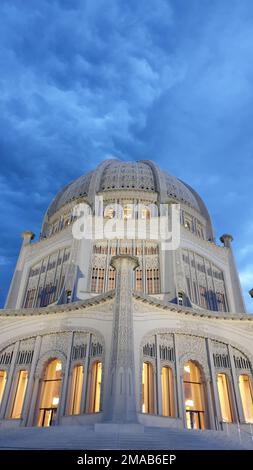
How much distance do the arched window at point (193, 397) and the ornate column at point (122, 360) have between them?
221 inches

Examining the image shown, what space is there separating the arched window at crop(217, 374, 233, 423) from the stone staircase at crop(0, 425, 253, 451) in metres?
6.87

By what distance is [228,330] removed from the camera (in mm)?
21188

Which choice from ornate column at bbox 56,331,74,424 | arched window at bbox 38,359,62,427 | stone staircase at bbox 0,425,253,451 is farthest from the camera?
Answer: arched window at bbox 38,359,62,427

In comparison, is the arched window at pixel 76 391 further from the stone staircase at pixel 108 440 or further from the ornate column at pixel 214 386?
the ornate column at pixel 214 386

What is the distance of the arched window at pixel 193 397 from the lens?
18.6 m

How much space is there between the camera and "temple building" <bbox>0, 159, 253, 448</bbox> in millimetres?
16891

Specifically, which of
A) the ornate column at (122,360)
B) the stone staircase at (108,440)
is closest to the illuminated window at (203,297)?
the ornate column at (122,360)

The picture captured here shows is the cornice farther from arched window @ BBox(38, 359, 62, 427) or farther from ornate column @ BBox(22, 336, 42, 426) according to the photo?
arched window @ BBox(38, 359, 62, 427)

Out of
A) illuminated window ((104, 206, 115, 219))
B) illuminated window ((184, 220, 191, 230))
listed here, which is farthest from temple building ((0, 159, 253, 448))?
illuminated window ((184, 220, 191, 230))

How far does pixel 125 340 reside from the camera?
53.2 ft

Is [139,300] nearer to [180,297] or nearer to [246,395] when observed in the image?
[180,297]
